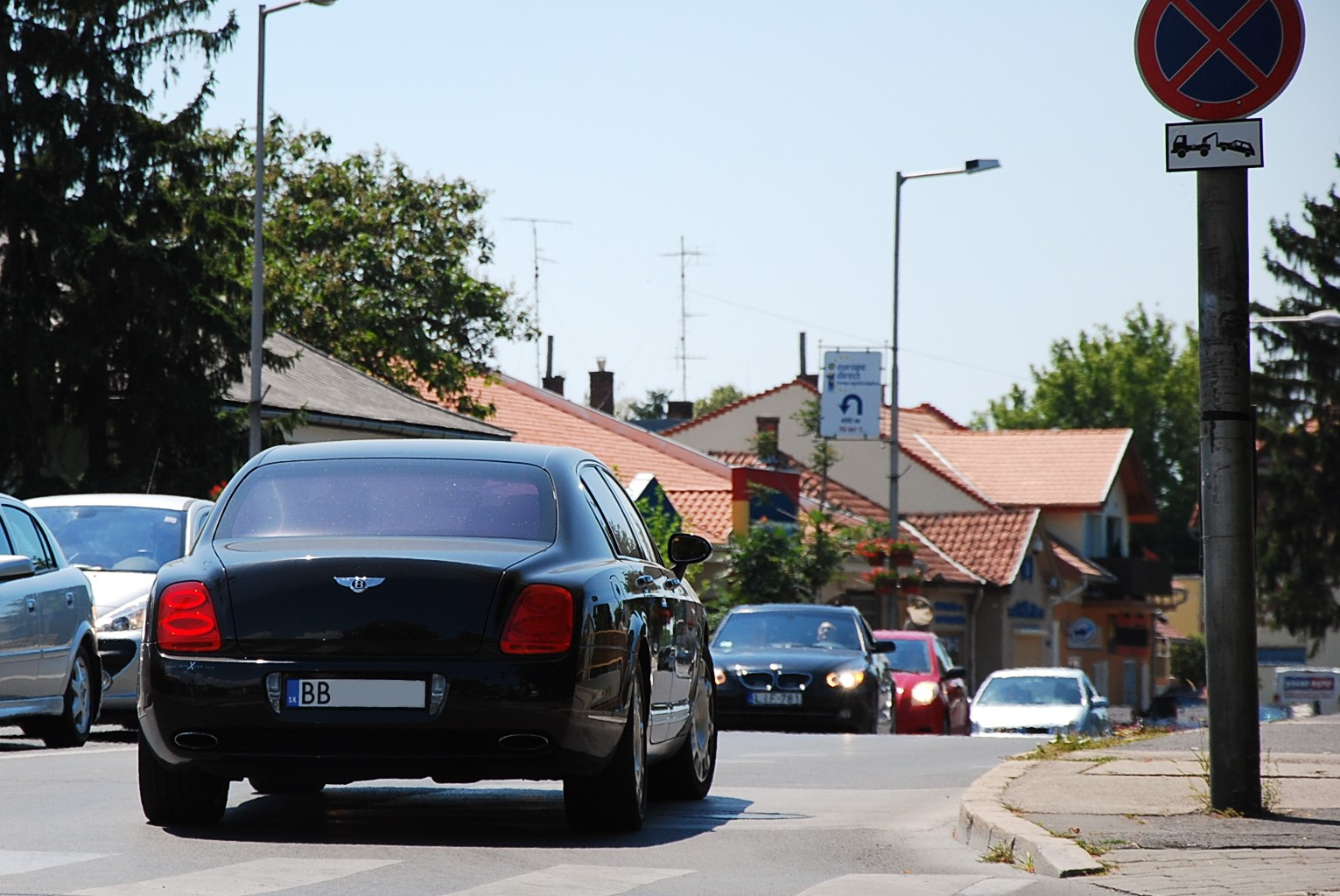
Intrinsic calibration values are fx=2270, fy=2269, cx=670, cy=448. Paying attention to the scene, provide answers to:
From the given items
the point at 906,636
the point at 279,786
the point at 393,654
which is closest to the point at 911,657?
the point at 906,636

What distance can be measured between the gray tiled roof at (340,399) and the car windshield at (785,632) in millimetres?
15405

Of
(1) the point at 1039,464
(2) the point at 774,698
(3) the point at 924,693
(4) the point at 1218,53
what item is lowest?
(3) the point at 924,693

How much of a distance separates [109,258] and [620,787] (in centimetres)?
2795

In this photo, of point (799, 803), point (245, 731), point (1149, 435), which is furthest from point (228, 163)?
point (1149, 435)

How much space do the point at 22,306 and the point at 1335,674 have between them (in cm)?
4360

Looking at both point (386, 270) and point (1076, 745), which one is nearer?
point (1076, 745)

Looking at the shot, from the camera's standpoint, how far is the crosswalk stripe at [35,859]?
783 cm

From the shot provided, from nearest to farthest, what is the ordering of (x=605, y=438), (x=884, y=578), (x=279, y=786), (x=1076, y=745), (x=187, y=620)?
(x=187, y=620) < (x=279, y=786) < (x=1076, y=745) < (x=884, y=578) < (x=605, y=438)

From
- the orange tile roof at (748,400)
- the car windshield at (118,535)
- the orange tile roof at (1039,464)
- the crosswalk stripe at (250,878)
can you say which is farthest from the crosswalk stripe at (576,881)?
the orange tile roof at (748,400)

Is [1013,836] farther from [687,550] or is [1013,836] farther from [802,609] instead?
[802,609]

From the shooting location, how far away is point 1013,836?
8945 millimetres

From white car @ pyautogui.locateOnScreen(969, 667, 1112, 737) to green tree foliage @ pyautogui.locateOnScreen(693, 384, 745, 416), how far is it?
109351 mm

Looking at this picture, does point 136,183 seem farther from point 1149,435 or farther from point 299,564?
point 1149,435

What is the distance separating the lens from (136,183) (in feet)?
119
